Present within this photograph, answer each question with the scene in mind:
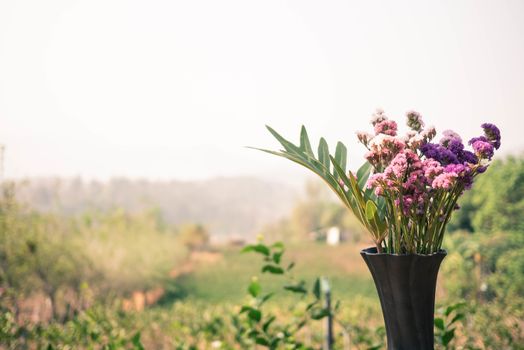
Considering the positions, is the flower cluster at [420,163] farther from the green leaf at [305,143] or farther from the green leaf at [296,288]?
the green leaf at [296,288]

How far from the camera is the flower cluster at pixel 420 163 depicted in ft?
3.66

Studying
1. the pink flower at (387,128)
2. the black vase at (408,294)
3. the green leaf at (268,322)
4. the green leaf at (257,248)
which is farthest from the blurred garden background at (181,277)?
the pink flower at (387,128)

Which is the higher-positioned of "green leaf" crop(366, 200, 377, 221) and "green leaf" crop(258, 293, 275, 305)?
"green leaf" crop(366, 200, 377, 221)

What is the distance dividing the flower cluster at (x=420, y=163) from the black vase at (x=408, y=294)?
121 mm

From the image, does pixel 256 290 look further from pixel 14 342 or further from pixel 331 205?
pixel 331 205

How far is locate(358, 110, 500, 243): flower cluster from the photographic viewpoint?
1114 millimetres

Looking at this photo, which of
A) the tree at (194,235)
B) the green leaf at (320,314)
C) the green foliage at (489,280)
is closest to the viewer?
the green leaf at (320,314)

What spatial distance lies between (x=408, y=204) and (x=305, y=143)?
0.33m

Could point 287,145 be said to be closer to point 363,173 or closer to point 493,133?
point 363,173

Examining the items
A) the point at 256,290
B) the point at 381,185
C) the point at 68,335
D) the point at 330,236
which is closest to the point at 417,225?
the point at 381,185

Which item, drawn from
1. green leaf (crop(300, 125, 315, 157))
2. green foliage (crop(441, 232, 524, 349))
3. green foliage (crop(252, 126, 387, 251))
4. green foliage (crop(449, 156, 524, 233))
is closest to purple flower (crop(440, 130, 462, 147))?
green foliage (crop(252, 126, 387, 251))

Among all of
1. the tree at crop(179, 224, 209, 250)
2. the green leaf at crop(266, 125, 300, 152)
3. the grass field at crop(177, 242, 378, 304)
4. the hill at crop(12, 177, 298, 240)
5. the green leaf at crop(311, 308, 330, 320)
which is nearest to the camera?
the green leaf at crop(266, 125, 300, 152)

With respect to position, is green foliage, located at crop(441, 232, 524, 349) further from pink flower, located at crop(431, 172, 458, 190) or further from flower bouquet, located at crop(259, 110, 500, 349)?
pink flower, located at crop(431, 172, 458, 190)

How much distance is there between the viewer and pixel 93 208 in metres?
9.93
